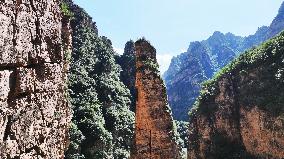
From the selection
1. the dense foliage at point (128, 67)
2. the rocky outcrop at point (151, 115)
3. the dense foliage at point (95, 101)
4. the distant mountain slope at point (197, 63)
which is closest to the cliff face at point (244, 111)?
the dense foliage at point (95, 101)

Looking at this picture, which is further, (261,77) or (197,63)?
(197,63)

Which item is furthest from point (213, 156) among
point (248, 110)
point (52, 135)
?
point (52, 135)

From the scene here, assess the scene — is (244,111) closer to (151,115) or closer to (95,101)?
(95,101)

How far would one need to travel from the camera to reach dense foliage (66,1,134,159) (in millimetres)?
46812

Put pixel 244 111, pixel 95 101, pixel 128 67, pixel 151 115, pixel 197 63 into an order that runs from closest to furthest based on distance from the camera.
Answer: pixel 151 115 < pixel 244 111 < pixel 95 101 < pixel 128 67 < pixel 197 63

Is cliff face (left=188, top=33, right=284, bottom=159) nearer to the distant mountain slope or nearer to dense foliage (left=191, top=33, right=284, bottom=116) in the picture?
dense foliage (left=191, top=33, right=284, bottom=116)

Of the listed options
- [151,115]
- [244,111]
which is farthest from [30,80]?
[244,111]

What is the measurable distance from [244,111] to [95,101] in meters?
19.9

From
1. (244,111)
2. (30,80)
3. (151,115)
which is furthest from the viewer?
(244,111)

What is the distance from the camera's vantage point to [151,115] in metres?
21.7

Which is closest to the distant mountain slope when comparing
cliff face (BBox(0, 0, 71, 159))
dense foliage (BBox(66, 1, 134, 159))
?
dense foliage (BBox(66, 1, 134, 159))

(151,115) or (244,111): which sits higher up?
(244,111)

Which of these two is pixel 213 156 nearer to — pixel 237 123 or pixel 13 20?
pixel 237 123

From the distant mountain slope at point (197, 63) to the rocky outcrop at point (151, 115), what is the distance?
91.0 metres
